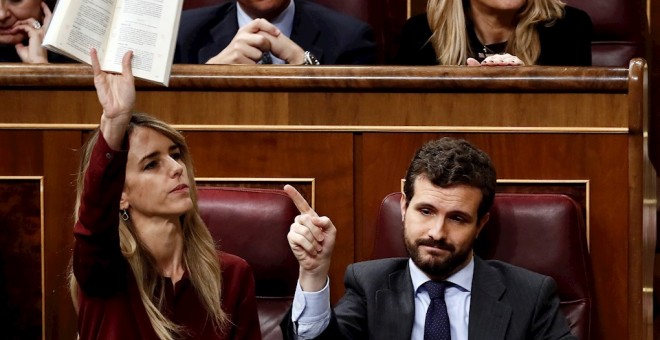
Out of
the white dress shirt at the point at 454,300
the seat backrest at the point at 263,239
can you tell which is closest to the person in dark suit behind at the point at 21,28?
the seat backrest at the point at 263,239

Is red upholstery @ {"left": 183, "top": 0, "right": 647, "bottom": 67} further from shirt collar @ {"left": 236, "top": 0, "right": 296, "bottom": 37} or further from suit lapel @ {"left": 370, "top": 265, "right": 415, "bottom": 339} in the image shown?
suit lapel @ {"left": 370, "top": 265, "right": 415, "bottom": 339}

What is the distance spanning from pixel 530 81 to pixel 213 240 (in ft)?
1.35

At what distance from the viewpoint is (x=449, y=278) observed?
1.28m

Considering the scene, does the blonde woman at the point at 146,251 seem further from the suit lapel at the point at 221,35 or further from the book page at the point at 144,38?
the suit lapel at the point at 221,35

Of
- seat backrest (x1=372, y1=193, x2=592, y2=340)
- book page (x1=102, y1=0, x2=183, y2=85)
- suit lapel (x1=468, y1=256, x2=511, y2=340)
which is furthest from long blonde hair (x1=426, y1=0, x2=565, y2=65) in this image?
book page (x1=102, y1=0, x2=183, y2=85)

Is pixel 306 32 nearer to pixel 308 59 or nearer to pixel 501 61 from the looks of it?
pixel 308 59

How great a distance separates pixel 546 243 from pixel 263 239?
0.30 m

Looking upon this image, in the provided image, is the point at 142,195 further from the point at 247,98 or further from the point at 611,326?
the point at 611,326

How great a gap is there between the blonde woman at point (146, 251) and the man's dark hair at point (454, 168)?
21 centimetres

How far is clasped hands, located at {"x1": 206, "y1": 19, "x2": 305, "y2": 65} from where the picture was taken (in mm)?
1595

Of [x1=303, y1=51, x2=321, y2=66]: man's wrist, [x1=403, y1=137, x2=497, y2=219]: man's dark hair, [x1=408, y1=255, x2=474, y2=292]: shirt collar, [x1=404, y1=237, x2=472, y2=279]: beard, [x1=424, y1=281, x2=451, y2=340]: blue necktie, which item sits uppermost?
[x1=303, y1=51, x2=321, y2=66]: man's wrist

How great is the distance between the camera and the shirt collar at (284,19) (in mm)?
1793

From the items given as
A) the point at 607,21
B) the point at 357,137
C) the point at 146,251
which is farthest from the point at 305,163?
the point at 607,21

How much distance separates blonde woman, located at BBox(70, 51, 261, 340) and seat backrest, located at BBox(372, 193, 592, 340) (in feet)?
0.72
